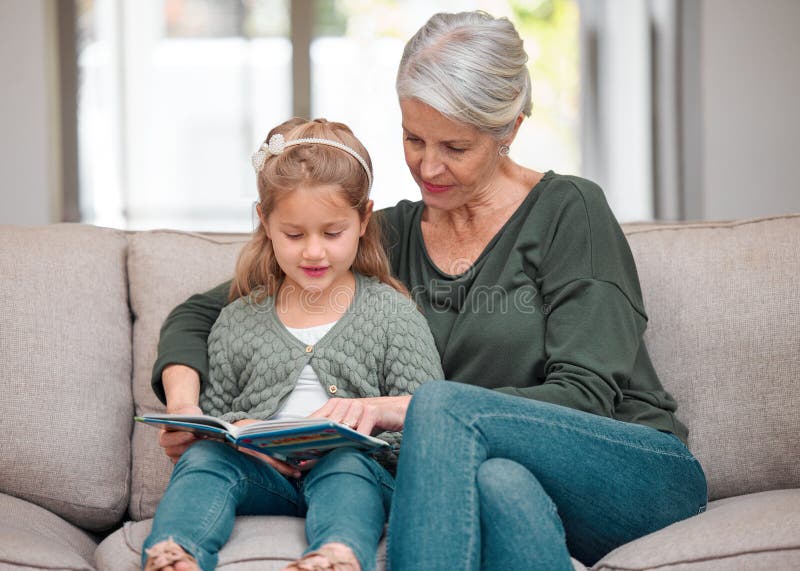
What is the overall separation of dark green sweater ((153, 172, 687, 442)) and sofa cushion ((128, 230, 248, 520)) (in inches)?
4.7

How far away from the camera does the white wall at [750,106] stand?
4293 millimetres

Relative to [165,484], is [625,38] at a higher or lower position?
higher

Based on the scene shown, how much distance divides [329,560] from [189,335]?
2.28 feet

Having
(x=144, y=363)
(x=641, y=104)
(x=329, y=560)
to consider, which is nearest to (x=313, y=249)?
(x=144, y=363)

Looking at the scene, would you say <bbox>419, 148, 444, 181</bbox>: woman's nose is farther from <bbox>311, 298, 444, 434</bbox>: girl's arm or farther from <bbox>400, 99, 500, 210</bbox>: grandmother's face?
<bbox>311, 298, 444, 434</bbox>: girl's arm

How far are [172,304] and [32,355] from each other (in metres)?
0.31

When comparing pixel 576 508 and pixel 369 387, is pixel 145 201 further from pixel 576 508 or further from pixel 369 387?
pixel 576 508

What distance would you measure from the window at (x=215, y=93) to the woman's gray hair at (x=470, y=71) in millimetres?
2970

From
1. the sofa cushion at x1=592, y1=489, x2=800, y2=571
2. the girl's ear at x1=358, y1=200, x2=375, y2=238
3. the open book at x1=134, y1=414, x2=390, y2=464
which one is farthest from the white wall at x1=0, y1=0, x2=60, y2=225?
the sofa cushion at x1=592, y1=489, x2=800, y2=571

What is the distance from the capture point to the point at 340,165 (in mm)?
1729

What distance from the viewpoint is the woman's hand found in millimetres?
1507

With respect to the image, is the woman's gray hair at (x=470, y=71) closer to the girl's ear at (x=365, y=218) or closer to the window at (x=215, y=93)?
the girl's ear at (x=365, y=218)

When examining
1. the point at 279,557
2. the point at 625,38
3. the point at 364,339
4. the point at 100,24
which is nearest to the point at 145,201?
the point at 100,24

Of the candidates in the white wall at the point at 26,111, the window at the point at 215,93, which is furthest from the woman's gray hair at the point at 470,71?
the white wall at the point at 26,111
